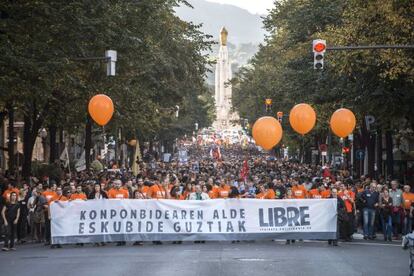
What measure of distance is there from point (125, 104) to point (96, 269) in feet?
72.5

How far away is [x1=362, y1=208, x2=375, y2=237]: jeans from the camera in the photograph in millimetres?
25719

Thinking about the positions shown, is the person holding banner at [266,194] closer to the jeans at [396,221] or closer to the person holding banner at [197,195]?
the person holding banner at [197,195]

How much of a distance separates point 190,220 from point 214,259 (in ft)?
13.0

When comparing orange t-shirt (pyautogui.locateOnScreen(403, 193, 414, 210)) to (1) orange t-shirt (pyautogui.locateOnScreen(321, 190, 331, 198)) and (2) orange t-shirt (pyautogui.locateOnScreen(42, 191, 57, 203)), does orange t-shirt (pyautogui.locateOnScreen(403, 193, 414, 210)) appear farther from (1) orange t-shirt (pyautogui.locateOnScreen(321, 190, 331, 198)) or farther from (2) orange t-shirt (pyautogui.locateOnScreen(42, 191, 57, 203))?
(2) orange t-shirt (pyautogui.locateOnScreen(42, 191, 57, 203))

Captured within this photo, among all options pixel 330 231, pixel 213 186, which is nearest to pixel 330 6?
pixel 213 186

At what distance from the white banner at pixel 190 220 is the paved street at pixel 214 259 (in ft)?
0.94

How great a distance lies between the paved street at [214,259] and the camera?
1770 cm

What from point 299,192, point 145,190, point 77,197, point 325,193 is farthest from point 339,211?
point 77,197

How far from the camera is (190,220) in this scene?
→ 77.2 ft

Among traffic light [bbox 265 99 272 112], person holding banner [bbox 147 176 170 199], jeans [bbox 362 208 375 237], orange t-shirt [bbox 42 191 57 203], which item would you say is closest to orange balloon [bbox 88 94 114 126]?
person holding banner [bbox 147 176 170 199]

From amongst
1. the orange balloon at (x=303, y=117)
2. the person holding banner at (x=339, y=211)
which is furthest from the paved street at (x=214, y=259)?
the orange balloon at (x=303, y=117)

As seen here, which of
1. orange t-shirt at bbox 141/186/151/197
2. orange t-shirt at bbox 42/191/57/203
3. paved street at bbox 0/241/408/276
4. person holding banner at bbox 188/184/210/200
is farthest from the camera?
orange t-shirt at bbox 141/186/151/197

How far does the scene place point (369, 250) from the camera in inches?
877

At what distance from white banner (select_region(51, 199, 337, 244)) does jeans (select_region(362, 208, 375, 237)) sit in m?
2.46
